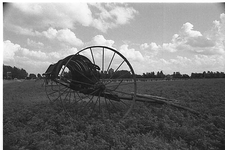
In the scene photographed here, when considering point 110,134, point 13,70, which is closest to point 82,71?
point 110,134

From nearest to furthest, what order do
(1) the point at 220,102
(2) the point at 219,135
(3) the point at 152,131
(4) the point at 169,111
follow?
1. (2) the point at 219,135
2. (3) the point at 152,131
3. (4) the point at 169,111
4. (1) the point at 220,102

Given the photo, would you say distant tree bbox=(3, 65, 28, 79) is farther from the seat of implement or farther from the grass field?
the grass field

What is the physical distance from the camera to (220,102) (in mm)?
8180

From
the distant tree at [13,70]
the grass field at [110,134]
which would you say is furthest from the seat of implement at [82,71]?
the grass field at [110,134]

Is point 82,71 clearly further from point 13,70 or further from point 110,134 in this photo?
point 13,70

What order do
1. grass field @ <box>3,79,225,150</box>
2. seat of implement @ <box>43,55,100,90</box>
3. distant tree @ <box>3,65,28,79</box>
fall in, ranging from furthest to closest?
seat of implement @ <box>43,55,100,90</box> → distant tree @ <box>3,65,28,79</box> → grass field @ <box>3,79,225,150</box>

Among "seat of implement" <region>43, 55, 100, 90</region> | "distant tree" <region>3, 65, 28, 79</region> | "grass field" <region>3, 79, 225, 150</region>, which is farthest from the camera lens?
"seat of implement" <region>43, 55, 100, 90</region>

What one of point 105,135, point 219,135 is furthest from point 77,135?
point 219,135

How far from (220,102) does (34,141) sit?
836cm

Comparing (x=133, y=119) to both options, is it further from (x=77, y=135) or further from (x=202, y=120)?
(x=202, y=120)

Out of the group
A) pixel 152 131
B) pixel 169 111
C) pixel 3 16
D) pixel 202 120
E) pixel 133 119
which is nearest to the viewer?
pixel 3 16

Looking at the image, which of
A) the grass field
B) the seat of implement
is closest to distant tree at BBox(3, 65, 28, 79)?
the seat of implement

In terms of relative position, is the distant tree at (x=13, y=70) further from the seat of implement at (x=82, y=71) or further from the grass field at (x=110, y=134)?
the grass field at (x=110, y=134)

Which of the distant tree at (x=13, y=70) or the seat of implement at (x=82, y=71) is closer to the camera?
the distant tree at (x=13, y=70)
